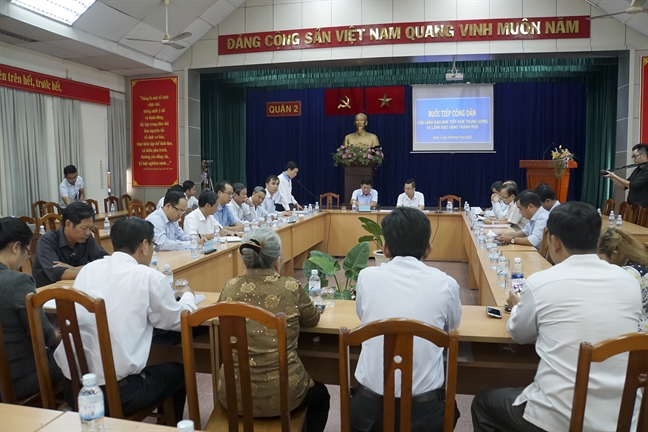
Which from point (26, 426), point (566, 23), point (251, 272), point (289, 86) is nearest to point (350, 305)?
point (251, 272)

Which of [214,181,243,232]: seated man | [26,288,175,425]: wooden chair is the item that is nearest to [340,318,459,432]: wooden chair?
[26,288,175,425]: wooden chair

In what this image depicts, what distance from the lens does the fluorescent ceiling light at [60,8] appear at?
5.54m

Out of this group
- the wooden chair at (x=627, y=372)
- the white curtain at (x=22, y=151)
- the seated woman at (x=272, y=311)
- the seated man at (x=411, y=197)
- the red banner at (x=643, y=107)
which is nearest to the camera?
the wooden chair at (x=627, y=372)

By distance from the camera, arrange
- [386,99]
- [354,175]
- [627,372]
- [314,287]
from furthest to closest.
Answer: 1. [386,99]
2. [354,175]
3. [314,287]
4. [627,372]

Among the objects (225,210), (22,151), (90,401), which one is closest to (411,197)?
(225,210)

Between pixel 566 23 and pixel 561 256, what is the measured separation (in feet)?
21.4

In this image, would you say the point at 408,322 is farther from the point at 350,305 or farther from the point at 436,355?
the point at 350,305

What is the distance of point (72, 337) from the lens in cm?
162

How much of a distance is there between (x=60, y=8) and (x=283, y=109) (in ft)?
17.0

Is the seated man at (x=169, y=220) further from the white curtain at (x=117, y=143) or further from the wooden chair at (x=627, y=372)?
the white curtain at (x=117, y=143)

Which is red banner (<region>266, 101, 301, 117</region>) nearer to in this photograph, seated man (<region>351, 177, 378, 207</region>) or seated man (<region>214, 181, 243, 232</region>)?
seated man (<region>351, 177, 378, 207</region>)

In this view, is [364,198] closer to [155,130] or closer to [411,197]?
[411,197]

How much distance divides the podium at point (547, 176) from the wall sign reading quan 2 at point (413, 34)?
69.8 inches

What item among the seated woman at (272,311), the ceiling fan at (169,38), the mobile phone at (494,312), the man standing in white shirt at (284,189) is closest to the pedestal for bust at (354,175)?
the man standing in white shirt at (284,189)
